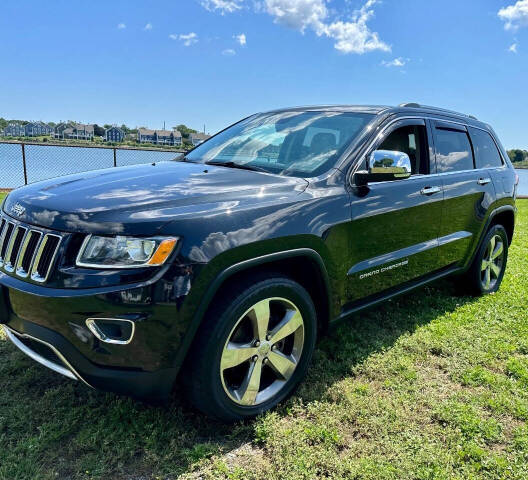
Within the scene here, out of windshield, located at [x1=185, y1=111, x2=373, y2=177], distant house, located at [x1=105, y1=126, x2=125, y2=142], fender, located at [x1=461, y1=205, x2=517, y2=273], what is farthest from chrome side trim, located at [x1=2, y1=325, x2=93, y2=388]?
distant house, located at [x1=105, y1=126, x2=125, y2=142]

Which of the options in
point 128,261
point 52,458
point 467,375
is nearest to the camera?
point 128,261

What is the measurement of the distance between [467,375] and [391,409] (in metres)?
0.79

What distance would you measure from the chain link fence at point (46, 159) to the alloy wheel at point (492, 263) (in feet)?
28.1

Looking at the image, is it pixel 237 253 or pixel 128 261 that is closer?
pixel 128 261

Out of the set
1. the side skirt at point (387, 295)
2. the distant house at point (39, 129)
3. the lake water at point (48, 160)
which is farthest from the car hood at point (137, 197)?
the distant house at point (39, 129)

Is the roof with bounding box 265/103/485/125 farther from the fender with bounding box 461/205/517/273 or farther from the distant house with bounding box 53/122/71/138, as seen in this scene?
the distant house with bounding box 53/122/71/138

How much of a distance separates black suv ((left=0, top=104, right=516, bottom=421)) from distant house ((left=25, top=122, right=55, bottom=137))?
79.8 ft

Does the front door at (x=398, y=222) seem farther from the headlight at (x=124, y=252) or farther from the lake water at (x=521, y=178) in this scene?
the lake water at (x=521, y=178)

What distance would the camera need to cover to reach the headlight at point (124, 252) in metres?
1.99

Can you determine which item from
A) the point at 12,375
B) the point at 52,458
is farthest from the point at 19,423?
the point at 12,375

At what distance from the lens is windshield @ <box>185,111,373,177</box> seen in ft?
9.77

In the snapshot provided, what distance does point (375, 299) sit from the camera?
3.22m

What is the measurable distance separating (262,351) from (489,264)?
131 inches

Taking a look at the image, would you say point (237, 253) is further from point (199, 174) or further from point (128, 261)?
point (199, 174)
